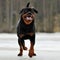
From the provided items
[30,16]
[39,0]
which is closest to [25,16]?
[30,16]

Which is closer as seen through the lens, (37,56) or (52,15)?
(37,56)

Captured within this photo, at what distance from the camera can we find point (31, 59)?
1.13 metres

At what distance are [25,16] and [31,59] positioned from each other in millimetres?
194

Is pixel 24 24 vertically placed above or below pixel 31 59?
above

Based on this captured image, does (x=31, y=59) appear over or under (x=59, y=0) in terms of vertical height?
under

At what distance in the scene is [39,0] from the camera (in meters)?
2.22

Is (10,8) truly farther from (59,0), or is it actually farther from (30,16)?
(30,16)

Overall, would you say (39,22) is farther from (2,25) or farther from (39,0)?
(2,25)

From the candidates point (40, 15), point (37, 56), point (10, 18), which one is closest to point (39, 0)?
point (40, 15)

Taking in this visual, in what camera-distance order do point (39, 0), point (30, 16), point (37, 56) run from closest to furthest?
point (30, 16) < point (37, 56) < point (39, 0)

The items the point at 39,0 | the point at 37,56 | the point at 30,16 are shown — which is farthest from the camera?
the point at 39,0

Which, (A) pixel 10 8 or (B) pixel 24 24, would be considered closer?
(B) pixel 24 24

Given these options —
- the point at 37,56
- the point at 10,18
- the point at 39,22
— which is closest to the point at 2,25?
the point at 10,18

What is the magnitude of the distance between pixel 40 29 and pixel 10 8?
323 millimetres
